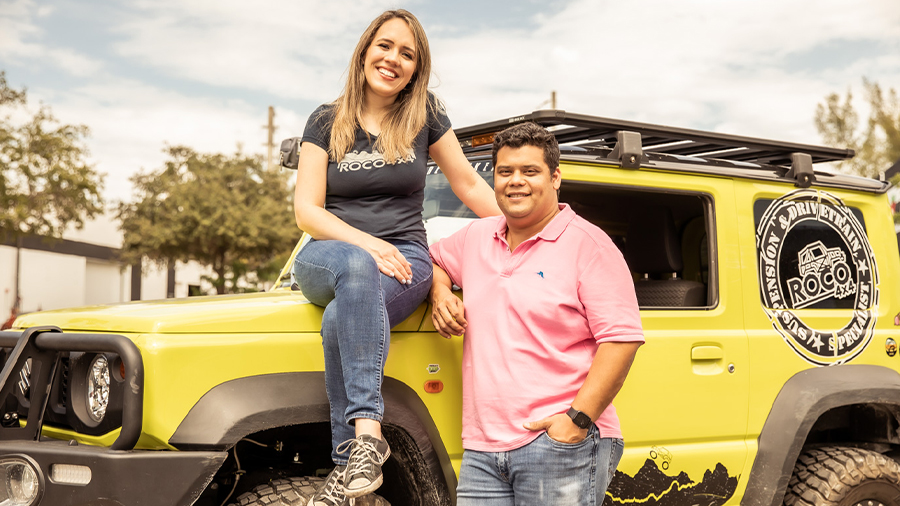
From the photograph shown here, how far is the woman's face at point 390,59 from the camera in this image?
9.49 ft

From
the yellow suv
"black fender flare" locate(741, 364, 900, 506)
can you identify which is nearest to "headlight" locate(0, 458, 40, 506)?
the yellow suv

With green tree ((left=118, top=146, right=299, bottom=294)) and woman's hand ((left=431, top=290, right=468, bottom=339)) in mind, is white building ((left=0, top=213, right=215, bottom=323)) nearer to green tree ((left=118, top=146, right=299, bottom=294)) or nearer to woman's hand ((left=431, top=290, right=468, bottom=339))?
green tree ((left=118, top=146, right=299, bottom=294))

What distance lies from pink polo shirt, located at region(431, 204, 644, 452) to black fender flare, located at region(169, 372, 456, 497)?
178 millimetres

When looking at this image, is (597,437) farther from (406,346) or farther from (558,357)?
(406,346)

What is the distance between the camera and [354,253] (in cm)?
257

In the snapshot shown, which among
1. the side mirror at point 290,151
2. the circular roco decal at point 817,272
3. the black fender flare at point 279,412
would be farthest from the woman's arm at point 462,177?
the circular roco decal at point 817,272

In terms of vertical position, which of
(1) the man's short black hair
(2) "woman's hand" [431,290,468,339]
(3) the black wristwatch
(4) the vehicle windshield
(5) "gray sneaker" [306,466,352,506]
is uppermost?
(1) the man's short black hair

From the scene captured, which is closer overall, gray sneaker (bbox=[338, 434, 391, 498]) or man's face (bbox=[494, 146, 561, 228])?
gray sneaker (bbox=[338, 434, 391, 498])

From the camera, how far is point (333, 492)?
2404 millimetres

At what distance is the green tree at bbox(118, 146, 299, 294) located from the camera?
27.5m

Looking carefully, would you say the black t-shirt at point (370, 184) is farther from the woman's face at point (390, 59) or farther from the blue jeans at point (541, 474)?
the blue jeans at point (541, 474)

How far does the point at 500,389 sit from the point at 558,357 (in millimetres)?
227

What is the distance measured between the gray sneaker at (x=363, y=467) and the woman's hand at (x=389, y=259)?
570 mm

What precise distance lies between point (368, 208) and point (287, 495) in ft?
3.45
